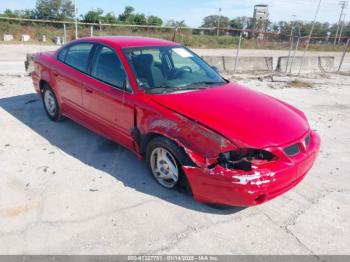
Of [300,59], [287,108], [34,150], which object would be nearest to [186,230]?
[287,108]

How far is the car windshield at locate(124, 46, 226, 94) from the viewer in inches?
149

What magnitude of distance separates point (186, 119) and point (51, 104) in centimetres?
327

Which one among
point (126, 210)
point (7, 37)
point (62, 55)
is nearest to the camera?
point (126, 210)

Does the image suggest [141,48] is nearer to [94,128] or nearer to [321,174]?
[94,128]

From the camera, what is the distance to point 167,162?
3441 millimetres

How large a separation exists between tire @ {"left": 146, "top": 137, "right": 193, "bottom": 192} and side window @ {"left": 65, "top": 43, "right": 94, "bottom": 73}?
5.77 ft

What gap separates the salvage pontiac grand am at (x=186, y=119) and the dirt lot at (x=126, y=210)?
0.30 meters

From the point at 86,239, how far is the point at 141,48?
247cm

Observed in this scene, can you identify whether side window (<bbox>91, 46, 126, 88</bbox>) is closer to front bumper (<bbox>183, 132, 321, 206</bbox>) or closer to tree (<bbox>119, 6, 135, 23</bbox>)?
front bumper (<bbox>183, 132, 321, 206</bbox>)

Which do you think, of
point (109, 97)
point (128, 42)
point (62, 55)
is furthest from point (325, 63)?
point (109, 97)

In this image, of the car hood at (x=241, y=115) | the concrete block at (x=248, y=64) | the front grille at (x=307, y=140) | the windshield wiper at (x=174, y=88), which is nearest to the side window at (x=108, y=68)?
the windshield wiper at (x=174, y=88)

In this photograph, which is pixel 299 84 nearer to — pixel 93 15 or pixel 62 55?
pixel 62 55

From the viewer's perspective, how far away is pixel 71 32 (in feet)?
84.6

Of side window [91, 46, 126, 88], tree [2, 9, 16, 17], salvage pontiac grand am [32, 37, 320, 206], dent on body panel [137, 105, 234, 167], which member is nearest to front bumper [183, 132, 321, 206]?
salvage pontiac grand am [32, 37, 320, 206]
